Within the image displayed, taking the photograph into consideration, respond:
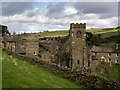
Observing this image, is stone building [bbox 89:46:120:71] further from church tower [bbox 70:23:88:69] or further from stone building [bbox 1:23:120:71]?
church tower [bbox 70:23:88:69]

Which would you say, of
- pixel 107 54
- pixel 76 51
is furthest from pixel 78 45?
pixel 107 54

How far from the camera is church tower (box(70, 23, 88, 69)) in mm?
101062

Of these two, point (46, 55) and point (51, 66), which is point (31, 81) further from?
point (46, 55)

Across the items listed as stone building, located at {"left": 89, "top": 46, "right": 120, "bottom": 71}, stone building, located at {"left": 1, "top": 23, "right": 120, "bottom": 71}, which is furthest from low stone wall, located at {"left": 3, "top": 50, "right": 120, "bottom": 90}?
stone building, located at {"left": 89, "top": 46, "right": 120, "bottom": 71}

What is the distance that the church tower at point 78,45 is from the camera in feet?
332

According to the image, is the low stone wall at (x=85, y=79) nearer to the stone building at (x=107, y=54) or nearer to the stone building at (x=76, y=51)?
the stone building at (x=76, y=51)

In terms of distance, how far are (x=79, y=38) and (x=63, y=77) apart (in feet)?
240

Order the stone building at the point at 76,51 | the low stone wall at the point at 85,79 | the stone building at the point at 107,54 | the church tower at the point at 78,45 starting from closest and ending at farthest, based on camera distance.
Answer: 1. the low stone wall at the point at 85,79
2. the church tower at the point at 78,45
3. the stone building at the point at 76,51
4. the stone building at the point at 107,54

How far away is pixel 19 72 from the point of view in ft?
78.5

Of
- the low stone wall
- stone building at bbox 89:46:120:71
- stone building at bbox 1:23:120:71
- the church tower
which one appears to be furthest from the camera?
stone building at bbox 89:46:120:71

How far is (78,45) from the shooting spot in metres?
103

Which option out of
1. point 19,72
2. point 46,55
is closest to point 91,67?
point 46,55

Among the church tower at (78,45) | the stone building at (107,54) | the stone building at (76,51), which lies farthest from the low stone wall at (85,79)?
the stone building at (107,54)

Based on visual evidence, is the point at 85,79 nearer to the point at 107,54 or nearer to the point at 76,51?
the point at 76,51
